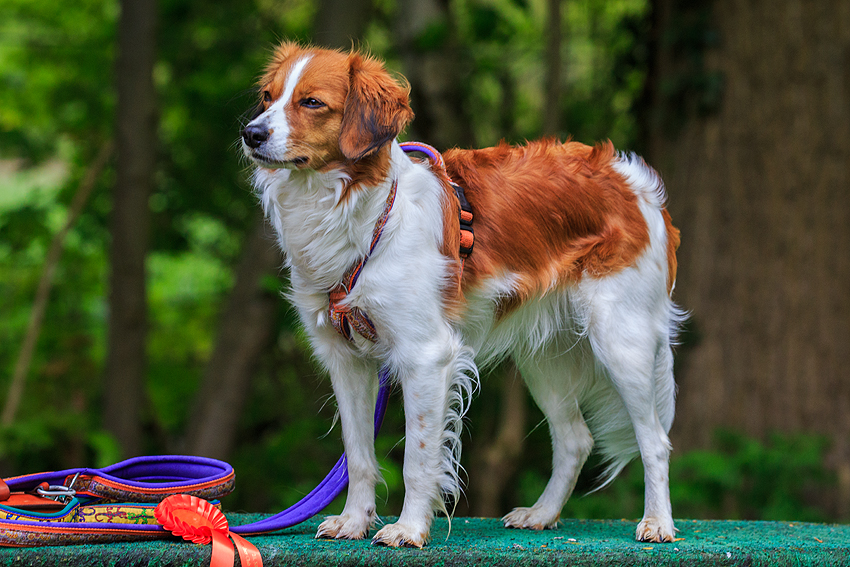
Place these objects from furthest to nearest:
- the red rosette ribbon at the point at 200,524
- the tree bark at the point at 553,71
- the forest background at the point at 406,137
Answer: the tree bark at the point at 553,71 → the forest background at the point at 406,137 → the red rosette ribbon at the point at 200,524

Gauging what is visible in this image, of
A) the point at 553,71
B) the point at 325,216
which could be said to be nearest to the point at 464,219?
the point at 325,216

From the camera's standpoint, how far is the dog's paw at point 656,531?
2885 millimetres

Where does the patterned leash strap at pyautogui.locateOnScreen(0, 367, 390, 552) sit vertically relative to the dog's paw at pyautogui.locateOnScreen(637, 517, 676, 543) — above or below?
above

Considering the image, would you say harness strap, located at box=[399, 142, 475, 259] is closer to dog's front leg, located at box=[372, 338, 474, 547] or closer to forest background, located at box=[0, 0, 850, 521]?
dog's front leg, located at box=[372, 338, 474, 547]

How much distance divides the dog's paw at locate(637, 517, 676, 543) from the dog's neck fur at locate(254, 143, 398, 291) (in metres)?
1.45

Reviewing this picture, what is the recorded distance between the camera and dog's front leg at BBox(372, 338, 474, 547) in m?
2.69

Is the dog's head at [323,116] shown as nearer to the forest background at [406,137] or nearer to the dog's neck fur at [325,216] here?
the dog's neck fur at [325,216]

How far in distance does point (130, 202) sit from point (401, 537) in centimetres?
404

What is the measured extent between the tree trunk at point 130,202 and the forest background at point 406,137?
0.02m

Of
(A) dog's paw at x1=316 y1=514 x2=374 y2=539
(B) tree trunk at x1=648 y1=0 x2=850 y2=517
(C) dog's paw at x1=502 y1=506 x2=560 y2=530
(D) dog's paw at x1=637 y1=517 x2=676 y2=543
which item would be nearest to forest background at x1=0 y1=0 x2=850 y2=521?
(B) tree trunk at x1=648 y1=0 x2=850 y2=517

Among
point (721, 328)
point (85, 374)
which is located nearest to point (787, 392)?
point (721, 328)

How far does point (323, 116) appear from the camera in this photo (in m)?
2.62

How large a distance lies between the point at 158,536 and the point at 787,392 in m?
5.22

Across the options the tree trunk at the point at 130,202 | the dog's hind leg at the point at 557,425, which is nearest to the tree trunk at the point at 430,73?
the tree trunk at the point at 130,202
